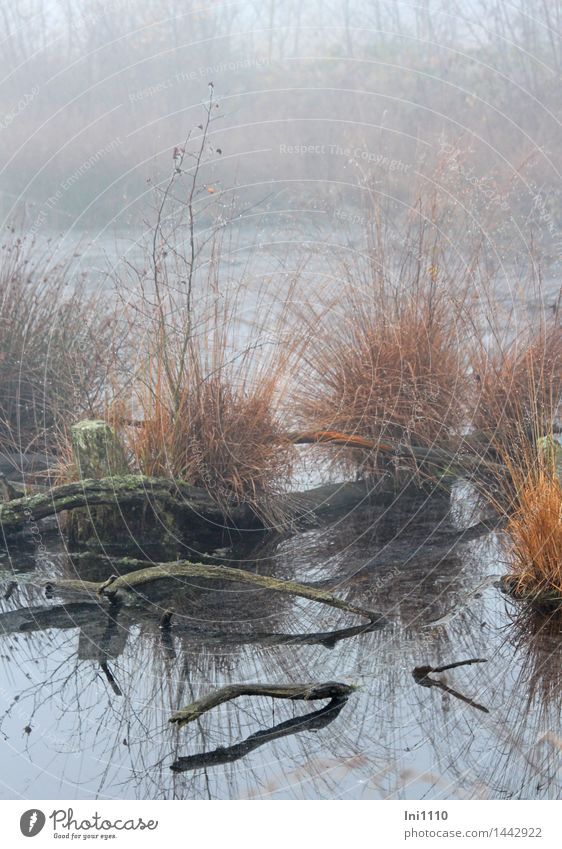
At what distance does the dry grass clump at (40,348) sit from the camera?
471 centimetres

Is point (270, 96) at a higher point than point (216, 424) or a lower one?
higher

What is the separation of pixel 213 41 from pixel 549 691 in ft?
14.9

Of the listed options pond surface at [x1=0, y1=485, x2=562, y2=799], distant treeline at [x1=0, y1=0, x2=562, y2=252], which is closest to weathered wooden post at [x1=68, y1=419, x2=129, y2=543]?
pond surface at [x1=0, y1=485, x2=562, y2=799]

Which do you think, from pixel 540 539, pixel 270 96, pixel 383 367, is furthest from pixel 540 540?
pixel 270 96

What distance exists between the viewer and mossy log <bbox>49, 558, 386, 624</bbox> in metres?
3.05

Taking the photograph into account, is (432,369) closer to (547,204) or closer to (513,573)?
(513,573)

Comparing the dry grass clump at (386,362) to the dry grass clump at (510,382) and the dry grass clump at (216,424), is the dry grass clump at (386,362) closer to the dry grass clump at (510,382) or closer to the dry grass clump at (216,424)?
the dry grass clump at (510,382)

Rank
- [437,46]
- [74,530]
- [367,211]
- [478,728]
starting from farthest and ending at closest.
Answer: [437,46], [367,211], [74,530], [478,728]

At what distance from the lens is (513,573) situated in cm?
317

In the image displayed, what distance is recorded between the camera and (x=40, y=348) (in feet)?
15.8

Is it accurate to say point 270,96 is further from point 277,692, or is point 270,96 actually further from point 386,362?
point 277,692

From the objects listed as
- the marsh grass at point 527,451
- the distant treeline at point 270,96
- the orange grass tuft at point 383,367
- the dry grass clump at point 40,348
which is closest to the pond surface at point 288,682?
the marsh grass at point 527,451

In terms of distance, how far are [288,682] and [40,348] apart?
8.40 feet
